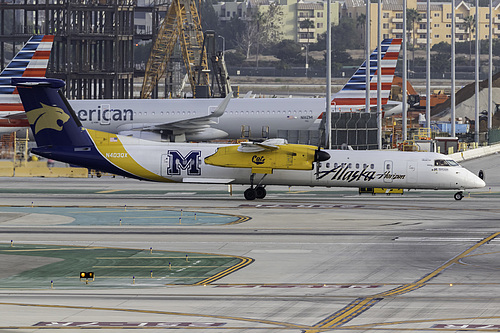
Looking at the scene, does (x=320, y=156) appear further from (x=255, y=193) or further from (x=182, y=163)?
(x=182, y=163)

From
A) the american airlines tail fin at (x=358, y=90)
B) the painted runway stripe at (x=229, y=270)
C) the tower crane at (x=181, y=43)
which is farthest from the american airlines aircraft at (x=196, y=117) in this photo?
the tower crane at (x=181, y=43)

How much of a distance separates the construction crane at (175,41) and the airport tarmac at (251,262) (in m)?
69.7

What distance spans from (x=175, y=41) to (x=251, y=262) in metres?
93.8

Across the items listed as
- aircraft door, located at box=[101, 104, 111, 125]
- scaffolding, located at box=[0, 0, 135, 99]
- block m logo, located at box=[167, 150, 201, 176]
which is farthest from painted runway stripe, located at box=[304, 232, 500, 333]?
scaffolding, located at box=[0, 0, 135, 99]

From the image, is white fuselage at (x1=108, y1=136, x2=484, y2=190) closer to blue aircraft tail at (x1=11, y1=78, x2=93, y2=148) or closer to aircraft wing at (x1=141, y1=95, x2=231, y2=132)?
blue aircraft tail at (x1=11, y1=78, x2=93, y2=148)

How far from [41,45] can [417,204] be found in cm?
3076

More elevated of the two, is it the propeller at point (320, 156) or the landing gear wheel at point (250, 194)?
the propeller at point (320, 156)

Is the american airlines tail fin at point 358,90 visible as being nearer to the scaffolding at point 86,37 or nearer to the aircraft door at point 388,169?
the aircraft door at point 388,169

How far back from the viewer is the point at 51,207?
158ft

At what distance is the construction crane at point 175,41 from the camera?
122 m

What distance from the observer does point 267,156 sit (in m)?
50.0

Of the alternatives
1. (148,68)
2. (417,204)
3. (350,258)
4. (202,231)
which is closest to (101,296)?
(350,258)

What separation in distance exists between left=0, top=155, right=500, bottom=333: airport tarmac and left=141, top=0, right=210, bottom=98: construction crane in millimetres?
69676

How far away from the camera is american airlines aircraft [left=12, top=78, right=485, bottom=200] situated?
1970 inches
